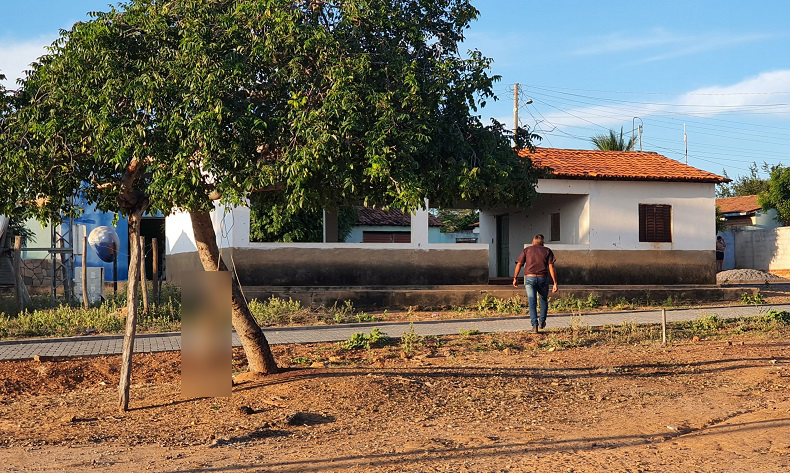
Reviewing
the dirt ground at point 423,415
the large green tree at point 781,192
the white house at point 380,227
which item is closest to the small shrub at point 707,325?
the dirt ground at point 423,415

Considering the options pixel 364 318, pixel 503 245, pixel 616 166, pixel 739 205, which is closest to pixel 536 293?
pixel 364 318

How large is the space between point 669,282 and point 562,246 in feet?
10.2

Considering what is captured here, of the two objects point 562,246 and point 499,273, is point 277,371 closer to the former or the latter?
point 562,246

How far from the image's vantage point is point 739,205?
41.9m

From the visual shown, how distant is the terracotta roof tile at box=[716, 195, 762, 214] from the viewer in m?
39.9

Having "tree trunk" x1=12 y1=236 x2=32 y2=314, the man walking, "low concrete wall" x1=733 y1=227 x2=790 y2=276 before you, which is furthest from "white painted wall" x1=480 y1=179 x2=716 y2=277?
"low concrete wall" x1=733 y1=227 x2=790 y2=276

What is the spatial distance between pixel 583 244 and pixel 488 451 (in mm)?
14968

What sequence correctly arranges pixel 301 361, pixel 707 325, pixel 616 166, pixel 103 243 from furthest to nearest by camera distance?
pixel 103 243, pixel 616 166, pixel 707 325, pixel 301 361

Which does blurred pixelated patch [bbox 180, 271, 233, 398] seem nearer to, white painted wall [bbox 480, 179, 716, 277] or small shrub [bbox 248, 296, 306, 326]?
small shrub [bbox 248, 296, 306, 326]

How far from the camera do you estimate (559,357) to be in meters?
11.2

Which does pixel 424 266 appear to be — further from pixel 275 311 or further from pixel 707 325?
pixel 707 325

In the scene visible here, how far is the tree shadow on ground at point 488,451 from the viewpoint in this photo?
5.94 m

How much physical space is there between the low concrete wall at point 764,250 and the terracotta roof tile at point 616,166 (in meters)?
13.7

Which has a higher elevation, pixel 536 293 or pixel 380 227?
pixel 380 227
